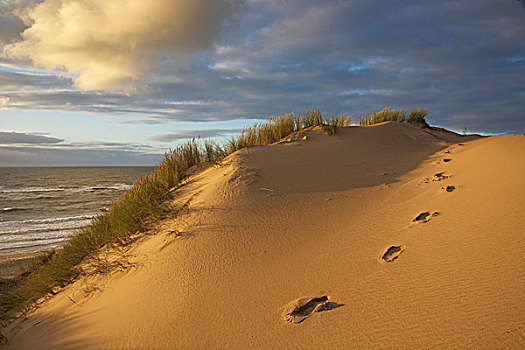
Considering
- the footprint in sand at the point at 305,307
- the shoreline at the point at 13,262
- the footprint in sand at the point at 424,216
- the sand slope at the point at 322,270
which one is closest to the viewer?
the sand slope at the point at 322,270

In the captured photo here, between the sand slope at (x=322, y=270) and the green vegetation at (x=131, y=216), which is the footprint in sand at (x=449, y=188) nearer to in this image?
the sand slope at (x=322, y=270)

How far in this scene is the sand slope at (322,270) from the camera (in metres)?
2.30

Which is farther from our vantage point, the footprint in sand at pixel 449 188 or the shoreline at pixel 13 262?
the shoreline at pixel 13 262

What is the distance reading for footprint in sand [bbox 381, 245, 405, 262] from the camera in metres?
3.07

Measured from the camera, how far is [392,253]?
317cm

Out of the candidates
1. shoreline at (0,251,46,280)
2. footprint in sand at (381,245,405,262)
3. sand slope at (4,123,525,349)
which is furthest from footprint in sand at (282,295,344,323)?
shoreline at (0,251,46,280)

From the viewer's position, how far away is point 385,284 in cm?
268

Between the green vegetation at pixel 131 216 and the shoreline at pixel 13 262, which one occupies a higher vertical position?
the green vegetation at pixel 131 216

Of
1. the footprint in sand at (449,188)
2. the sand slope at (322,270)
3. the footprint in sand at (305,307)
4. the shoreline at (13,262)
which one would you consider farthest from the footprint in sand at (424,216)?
the shoreline at (13,262)

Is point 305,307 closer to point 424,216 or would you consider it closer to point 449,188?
point 424,216

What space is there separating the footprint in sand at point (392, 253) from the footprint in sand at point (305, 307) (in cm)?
79

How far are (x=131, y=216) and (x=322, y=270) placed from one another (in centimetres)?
372

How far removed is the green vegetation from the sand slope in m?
0.59

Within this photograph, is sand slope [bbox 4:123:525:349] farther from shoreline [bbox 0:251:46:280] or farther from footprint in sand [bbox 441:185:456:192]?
shoreline [bbox 0:251:46:280]
